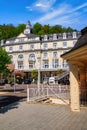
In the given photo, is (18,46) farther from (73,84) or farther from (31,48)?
(73,84)

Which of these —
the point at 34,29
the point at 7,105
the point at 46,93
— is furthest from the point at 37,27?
the point at 7,105

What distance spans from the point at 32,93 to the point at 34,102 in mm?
1372

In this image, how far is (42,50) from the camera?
2926 inches

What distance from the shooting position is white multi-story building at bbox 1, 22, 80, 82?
7181 centimetres

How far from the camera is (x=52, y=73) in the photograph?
71250mm

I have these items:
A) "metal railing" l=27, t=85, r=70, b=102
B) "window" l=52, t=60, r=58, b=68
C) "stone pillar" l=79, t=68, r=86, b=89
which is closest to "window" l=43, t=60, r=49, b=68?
"window" l=52, t=60, r=58, b=68

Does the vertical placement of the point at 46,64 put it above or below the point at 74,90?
above


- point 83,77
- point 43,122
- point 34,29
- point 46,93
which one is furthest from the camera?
point 34,29

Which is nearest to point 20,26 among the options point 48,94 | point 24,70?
point 24,70

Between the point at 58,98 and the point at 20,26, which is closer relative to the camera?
the point at 58,98

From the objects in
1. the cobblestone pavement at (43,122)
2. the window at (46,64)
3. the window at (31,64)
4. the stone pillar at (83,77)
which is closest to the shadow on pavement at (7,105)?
the cobblestone pavement at (43,122)

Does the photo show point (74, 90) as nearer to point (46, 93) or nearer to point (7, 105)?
point (7, 105)

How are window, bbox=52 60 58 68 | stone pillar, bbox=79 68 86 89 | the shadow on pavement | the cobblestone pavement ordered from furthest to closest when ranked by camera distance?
window, bbox=52 60 58 68 < stone pillar, bbox=79 68 86 89 < the shadow on pavement < the cobblestone pavement

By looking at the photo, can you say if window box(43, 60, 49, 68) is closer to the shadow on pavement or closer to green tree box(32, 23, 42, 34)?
green tree box(32, 23, 42, 34)
